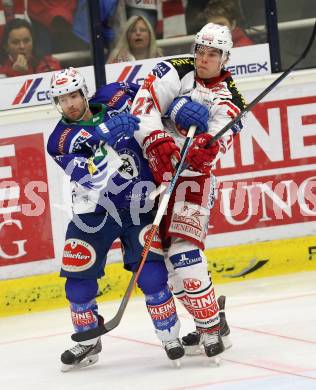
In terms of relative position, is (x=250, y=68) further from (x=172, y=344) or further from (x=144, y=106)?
(x=172, y=344)

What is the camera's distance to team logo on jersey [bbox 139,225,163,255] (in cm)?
476

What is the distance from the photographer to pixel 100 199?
488cm

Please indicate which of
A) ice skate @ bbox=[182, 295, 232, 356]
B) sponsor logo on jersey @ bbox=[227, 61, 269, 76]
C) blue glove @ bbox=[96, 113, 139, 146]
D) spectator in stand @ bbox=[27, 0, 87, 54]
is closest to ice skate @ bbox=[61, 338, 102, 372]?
ice skate @ bbox=[182, 295, 232, 356]

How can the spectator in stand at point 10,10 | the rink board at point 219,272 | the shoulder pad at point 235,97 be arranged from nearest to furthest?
the shoulder pad at point 235,97 → the rink board at point 219,272 → the spectator in stand at point 10,10

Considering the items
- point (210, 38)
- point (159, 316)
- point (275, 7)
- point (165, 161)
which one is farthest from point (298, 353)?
point (275, 7)

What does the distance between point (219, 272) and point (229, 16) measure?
1.47m

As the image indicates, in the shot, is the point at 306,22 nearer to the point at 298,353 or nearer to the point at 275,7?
the point at 275,7

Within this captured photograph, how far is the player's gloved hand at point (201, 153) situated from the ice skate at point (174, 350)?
0.69m

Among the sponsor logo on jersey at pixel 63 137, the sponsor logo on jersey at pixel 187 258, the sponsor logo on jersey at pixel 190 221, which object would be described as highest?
the sponsor logo on jersey at pixel 63 137

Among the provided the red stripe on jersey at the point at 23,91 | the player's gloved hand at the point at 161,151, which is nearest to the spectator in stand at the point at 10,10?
the red stripe on jersey at the point at 23,91

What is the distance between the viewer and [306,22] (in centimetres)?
692

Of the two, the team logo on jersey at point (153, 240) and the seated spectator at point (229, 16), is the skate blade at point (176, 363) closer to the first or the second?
the team logo on jersey at point (153, 240)

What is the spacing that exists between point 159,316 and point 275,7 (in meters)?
2.72

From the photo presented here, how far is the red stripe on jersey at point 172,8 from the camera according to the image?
268 inches
